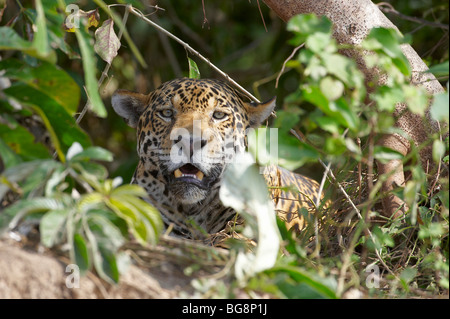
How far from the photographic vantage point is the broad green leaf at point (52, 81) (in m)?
3.28

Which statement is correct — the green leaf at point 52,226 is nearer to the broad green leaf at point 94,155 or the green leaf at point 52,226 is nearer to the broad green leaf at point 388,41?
the broad green leaf at point 94,155

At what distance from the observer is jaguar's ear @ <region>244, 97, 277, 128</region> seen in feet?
16.9

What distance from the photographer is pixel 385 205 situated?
446 cm

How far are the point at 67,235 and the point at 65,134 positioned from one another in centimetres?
59

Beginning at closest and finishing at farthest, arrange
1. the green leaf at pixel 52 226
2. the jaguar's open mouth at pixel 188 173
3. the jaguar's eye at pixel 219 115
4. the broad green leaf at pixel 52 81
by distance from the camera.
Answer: the green leaf at pixel 52 226, the broad green leaf at pixel 52 81, the jaguar's open mouth at pixel 188 173, the jaguar's eye at pixel 219 115

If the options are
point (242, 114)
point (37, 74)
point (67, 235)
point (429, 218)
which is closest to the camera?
point (67, 235)

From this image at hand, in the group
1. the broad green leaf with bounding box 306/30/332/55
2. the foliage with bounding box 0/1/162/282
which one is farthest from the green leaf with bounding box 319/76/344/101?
the foliage with bounding box 0/1/162/282

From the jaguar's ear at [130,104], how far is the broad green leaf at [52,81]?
→ 5.75 ft

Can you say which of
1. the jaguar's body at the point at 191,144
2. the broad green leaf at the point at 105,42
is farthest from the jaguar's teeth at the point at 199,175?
the broad green leaf at the point at 105,42

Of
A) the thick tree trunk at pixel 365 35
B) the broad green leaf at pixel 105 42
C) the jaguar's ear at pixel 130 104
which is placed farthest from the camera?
the jaguar's ear at pixel 130 104

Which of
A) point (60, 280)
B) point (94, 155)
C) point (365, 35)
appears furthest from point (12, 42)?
point (365, 35)

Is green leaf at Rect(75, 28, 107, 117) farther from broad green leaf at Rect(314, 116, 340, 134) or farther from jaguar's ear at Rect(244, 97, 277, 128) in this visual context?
jaguar's ear at Rect(244, 97, 277, 128)

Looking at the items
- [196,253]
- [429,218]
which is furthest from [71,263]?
[429,218]

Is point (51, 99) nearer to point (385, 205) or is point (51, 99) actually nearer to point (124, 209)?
point (124, 209)
